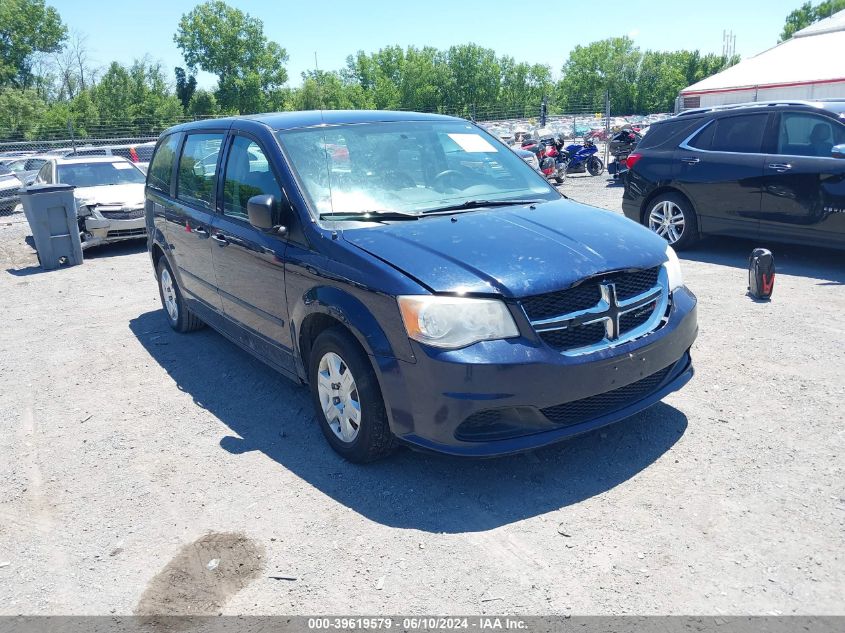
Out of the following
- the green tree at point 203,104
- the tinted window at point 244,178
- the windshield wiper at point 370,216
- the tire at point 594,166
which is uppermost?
the green tree at point 203,104

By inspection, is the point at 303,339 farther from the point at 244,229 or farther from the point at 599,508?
the point at 599,508

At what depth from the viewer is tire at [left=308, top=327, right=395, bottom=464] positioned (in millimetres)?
3637

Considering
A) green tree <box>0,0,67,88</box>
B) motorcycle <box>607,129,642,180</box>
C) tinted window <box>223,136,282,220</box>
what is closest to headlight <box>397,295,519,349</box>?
tinted window <box>223,136,282,220</box>

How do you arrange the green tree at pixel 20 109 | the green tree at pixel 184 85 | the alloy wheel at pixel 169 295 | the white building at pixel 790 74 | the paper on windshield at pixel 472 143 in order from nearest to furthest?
the paper on windshield at pixel 472 143 → the alloy wheel at pixel 169 295 → the white building at pixel 790 74 → the green tree at pixel 20 109 → the green tree at pixel 184 85

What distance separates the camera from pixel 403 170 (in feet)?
14.9

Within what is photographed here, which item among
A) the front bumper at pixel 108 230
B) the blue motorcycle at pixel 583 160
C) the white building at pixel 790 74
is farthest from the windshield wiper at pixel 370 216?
the white building at pixel 790 74

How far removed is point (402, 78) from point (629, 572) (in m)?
103

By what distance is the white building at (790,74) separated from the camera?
2686cm

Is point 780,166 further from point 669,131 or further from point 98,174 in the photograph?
point 98,174

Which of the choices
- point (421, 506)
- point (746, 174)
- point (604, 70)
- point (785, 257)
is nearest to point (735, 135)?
point (746, 174)

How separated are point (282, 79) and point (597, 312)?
3625 inches

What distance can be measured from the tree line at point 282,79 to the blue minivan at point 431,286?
37773mm

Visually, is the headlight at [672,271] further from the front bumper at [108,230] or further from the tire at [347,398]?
the front bumper at [108,230]

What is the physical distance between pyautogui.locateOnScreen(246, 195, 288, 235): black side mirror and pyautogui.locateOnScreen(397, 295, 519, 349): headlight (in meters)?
1.23
